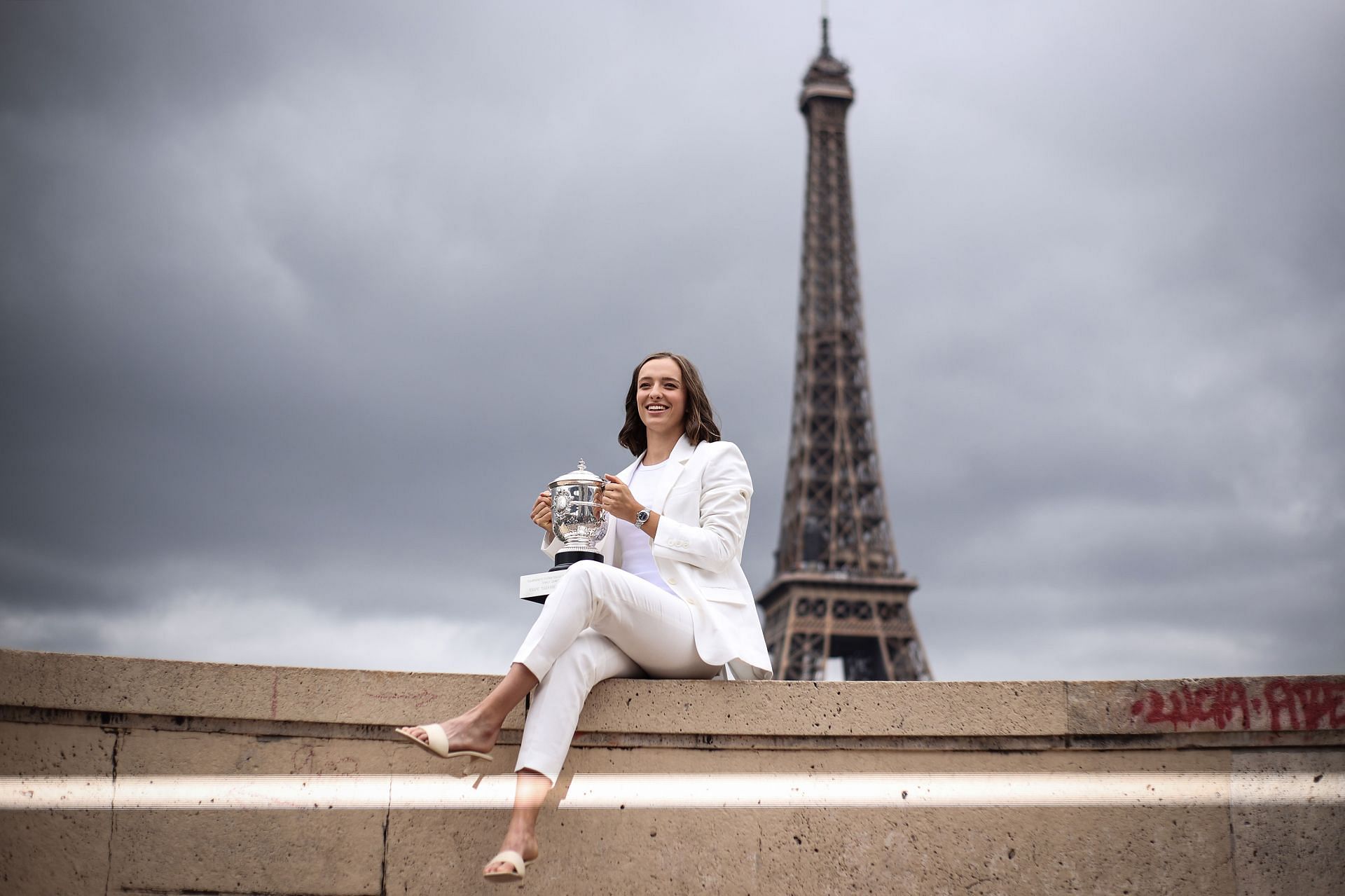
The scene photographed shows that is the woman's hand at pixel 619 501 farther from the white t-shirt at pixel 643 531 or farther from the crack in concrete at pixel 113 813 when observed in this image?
the crack in concrete at pixel 113 813

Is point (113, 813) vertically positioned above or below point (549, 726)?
below

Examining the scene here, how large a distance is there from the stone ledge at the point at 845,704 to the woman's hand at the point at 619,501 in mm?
540

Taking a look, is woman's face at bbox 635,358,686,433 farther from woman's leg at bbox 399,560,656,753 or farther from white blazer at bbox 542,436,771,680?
woman's leg at bbox 399,560,656,753

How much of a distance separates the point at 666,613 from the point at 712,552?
277 millimetres

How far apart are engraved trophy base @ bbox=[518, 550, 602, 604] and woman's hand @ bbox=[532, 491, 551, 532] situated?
0.23m

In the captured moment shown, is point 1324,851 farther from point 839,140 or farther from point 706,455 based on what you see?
point 839,140

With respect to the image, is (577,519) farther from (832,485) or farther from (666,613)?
(832,485)

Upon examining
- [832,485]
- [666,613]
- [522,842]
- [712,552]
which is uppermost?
[832,485]

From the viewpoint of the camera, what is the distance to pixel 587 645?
3570 millimetres

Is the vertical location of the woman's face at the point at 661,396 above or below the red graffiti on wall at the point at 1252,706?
above

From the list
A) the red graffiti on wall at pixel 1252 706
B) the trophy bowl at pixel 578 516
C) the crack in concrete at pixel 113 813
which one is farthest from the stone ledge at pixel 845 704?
the trophy bowl at pixel 578 516

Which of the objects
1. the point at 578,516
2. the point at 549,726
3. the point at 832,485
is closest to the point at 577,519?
the point at 578,516

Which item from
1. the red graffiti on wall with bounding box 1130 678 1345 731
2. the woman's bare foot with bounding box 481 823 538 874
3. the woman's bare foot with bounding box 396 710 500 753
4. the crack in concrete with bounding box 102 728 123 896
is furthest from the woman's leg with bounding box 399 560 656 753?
the red graffiti on wall with bounding box 1130 678 1345 731

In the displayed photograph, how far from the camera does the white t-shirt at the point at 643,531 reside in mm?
3977
